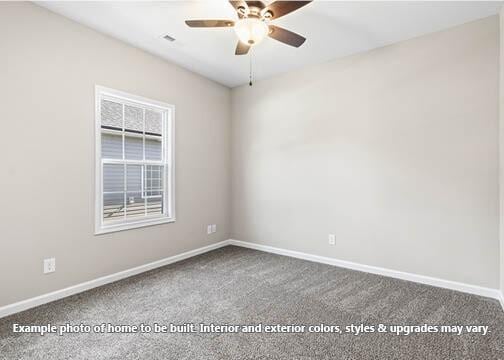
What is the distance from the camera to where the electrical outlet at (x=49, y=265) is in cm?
249

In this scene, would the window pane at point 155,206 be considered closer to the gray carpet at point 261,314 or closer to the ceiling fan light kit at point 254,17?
the gray carpet at point 261,314

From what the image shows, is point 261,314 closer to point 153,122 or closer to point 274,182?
point 274,182

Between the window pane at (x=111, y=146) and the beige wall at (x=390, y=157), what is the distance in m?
1.99

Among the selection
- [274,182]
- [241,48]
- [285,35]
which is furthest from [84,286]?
[285,35]

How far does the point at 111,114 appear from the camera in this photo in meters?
3.09

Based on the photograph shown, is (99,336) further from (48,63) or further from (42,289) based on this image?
(48,63)

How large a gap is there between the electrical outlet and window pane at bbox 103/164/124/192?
84 centimetres

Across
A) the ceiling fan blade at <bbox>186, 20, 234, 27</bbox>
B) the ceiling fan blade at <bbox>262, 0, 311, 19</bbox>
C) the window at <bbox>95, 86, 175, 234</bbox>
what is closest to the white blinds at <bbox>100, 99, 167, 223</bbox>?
the window at <bbox>95, 86, 175, 234</bbox>

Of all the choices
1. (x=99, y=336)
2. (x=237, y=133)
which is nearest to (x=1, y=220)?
(x=99, y=336)

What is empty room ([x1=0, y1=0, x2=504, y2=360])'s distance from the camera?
2.10m

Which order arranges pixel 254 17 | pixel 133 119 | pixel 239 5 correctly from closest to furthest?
pixel 239 5 < pixel 254 17 < pixel 133 119

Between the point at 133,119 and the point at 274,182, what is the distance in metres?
2.14

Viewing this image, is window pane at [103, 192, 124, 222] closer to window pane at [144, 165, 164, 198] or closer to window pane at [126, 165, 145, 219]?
window pane at [126, 165, 145, 219]

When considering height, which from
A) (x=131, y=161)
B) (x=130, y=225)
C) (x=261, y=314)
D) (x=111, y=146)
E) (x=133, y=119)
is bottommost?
(x=261, y=314)
